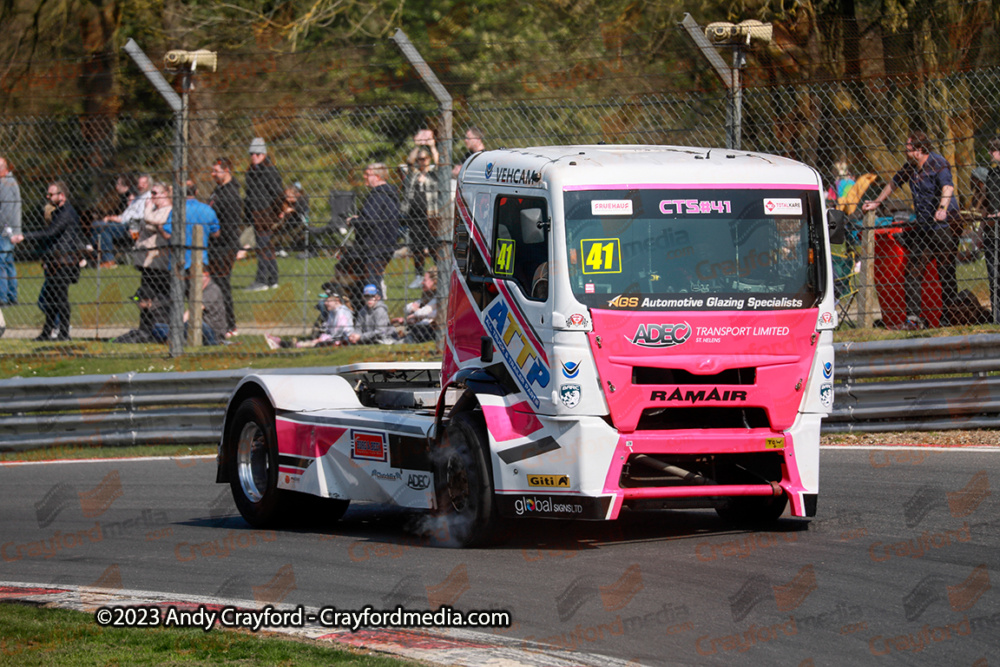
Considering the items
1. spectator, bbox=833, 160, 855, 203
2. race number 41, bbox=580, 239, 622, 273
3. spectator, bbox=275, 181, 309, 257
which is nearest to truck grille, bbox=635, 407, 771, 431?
race number 41, bbox=580, 239, 622, 273

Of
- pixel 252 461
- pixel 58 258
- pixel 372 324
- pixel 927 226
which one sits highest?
pixel 927 226

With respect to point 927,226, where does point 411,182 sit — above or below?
above

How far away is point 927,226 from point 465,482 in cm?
627

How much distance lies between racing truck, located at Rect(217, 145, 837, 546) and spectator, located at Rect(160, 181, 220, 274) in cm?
742

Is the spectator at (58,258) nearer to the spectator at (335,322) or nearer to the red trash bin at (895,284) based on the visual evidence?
the spectator at (335,322)

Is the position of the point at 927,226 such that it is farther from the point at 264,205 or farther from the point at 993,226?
the point at 264,205

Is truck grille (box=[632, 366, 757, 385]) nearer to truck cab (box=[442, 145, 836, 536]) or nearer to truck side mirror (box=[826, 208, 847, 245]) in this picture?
truck cab (box=[442, 145, 836, 536])

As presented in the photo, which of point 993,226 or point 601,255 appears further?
point 993,226

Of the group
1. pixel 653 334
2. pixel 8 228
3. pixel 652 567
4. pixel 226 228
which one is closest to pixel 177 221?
pixel 226 228

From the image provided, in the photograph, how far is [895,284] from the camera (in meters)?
12.6

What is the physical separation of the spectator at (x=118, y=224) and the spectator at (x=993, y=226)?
9452mm

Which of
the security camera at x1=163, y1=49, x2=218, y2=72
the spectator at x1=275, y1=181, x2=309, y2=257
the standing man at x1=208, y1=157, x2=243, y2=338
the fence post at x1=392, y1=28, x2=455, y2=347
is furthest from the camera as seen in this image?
the standing man at x1=208, y1=157, x2=243, y2=338

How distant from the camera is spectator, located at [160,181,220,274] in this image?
15.4 meters

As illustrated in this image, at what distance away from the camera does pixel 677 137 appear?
13.4 meters
